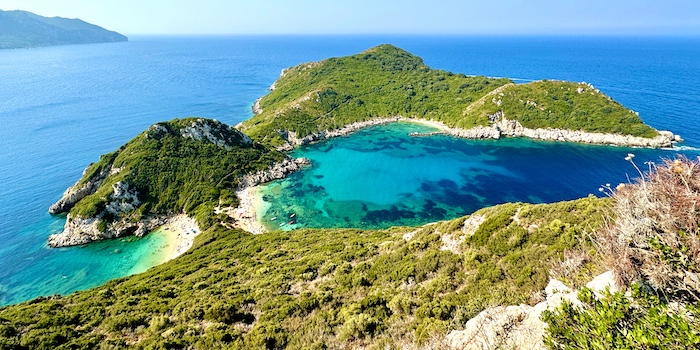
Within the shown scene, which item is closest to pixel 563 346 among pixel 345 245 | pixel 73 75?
pixel 345 245

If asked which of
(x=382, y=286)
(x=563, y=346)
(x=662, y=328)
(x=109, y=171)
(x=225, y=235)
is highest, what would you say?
(x=662, y=328)

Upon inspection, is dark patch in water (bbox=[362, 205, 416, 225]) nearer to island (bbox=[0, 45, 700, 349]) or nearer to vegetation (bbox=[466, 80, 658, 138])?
island (bbox=[0, 45, 700, 349])

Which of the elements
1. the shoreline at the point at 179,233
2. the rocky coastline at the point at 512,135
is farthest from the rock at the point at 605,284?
the rocky coastline at the point at 512,135

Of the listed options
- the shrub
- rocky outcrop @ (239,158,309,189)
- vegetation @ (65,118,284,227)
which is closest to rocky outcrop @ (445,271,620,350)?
the shrub

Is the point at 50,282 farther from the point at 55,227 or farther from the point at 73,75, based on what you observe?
the point at 73,75

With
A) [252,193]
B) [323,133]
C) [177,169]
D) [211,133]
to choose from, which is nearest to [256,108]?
[323,133]

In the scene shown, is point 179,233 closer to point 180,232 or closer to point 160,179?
point 180,232

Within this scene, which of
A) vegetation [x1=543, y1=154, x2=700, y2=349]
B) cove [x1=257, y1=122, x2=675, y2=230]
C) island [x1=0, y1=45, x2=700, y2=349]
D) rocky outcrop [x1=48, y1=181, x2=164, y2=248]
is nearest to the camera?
vegetation [x1=543, y1=154, x2=700, y2=349]
